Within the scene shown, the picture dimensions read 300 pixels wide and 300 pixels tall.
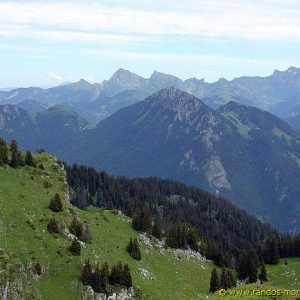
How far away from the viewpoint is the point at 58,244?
90625 mm

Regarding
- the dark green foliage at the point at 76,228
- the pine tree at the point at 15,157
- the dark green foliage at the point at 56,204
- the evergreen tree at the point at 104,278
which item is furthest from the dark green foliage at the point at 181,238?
the pine tree at the point at 15,157

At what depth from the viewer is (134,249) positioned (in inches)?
4045

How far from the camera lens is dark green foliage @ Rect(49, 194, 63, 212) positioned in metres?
98.5

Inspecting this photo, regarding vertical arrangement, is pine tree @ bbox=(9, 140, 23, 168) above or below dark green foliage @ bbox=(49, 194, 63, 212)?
above

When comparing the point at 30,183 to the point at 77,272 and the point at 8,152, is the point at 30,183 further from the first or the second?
the point at 77,272

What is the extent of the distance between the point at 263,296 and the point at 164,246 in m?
66.2

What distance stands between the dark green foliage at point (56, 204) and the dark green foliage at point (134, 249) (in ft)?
55.1

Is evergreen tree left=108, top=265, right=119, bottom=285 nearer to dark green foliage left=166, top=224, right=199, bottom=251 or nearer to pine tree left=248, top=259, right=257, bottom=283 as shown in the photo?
dark green foliage left=166, top=224, right=199, bottom=251

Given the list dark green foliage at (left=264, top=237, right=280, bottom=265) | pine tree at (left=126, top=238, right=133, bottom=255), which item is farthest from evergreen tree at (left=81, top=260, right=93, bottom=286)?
dark green foliage at (left=264, top=237, right=280, bottom=265)

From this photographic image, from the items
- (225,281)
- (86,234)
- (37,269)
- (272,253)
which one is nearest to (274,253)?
(272,253)

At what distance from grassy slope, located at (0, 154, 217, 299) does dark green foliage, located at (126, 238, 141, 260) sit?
1.33 m

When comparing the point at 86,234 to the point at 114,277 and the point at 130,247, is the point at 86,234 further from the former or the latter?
the point at 114,277

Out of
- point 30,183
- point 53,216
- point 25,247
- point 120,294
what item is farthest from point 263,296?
point 30,183

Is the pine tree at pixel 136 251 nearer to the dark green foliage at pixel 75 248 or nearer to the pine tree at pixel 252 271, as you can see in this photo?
the dark green foliage at pixel 75 248
